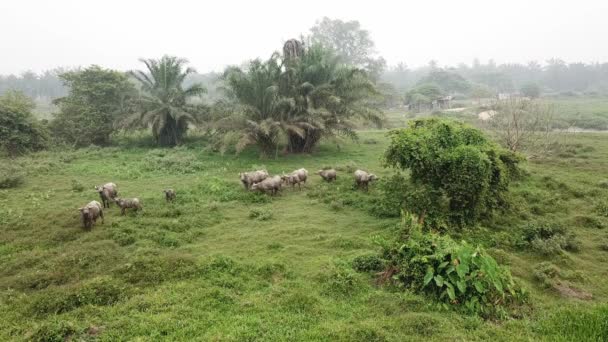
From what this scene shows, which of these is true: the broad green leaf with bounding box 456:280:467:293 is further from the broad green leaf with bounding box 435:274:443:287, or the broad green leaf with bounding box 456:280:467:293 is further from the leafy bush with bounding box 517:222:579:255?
the leafy bush with bounding box 517:222:579:255

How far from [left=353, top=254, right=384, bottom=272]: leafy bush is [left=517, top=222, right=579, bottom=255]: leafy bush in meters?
3.00

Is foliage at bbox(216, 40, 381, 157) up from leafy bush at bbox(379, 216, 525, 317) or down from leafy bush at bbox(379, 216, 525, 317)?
up

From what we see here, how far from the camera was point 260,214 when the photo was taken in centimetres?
929

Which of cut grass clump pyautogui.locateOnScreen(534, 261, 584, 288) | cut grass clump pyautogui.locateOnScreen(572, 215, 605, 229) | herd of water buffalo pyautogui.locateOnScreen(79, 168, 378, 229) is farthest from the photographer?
herd of water buffalo pyautogui.locateOnScreen(79, 168, 378, 229)

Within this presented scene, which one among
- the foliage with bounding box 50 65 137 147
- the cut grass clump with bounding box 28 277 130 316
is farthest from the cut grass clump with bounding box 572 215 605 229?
the foliage with bounding box 50 65 137 147

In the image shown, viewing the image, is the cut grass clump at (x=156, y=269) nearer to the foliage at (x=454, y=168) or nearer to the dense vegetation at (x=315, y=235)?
the dense vegetation at (x=315, y=235)

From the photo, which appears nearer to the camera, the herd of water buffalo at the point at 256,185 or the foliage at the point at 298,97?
the herd of water buffalo at the point at 256,185

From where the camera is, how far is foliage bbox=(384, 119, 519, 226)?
25.7 ft

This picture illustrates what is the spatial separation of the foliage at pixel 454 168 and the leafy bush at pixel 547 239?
36.0 inches

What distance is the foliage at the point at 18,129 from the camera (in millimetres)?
17406

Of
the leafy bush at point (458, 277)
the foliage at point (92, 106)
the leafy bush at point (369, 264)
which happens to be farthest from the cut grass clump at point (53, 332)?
the foliage at point (92, 106)

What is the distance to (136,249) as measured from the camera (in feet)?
23.9

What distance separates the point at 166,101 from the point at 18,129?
259 inches

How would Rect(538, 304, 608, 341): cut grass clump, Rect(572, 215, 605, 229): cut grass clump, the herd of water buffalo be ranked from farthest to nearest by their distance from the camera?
the herd of water buffalo → Rect(572, 215, 605, 229): cut grass clump → Rect(538, 304, 608, 341): cut grass clump
